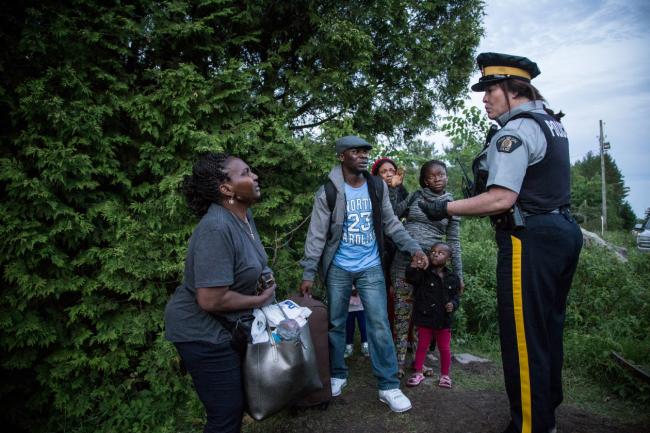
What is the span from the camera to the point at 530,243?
2.45m

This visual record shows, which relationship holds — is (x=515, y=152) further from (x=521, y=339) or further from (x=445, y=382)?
(x=445, y=382)

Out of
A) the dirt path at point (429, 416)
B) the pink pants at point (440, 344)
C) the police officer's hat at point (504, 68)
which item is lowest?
the dirt path at point (429, 416)

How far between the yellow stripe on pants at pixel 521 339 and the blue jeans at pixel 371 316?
3.86 ft

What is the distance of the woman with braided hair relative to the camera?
6.79 ft

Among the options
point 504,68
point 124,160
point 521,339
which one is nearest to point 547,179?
point 504,68

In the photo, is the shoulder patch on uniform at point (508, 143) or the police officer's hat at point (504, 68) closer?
the shoulder patch on uniform at point (508, 143)

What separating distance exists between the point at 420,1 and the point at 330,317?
467 cm

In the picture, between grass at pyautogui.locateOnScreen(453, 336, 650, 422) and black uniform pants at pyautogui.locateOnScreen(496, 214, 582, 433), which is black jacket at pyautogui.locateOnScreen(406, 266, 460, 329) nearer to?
grass at pyautogui.locateOnScreen(453, 336, 650, 422)

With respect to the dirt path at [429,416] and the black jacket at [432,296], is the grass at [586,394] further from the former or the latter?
the black jacket at [432,296]

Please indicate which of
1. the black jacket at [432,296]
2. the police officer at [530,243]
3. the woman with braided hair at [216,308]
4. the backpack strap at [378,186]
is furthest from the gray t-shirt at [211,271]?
the black jacket at [432,296]

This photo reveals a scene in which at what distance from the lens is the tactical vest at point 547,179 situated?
248cm

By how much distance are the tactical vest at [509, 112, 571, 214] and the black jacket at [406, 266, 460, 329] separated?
161 cm

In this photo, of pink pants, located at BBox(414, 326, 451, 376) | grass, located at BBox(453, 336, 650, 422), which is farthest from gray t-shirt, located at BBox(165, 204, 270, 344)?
grass, located at BBox(453, 336, 650, 422)

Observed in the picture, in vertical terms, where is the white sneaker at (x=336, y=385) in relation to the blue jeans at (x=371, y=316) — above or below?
below
